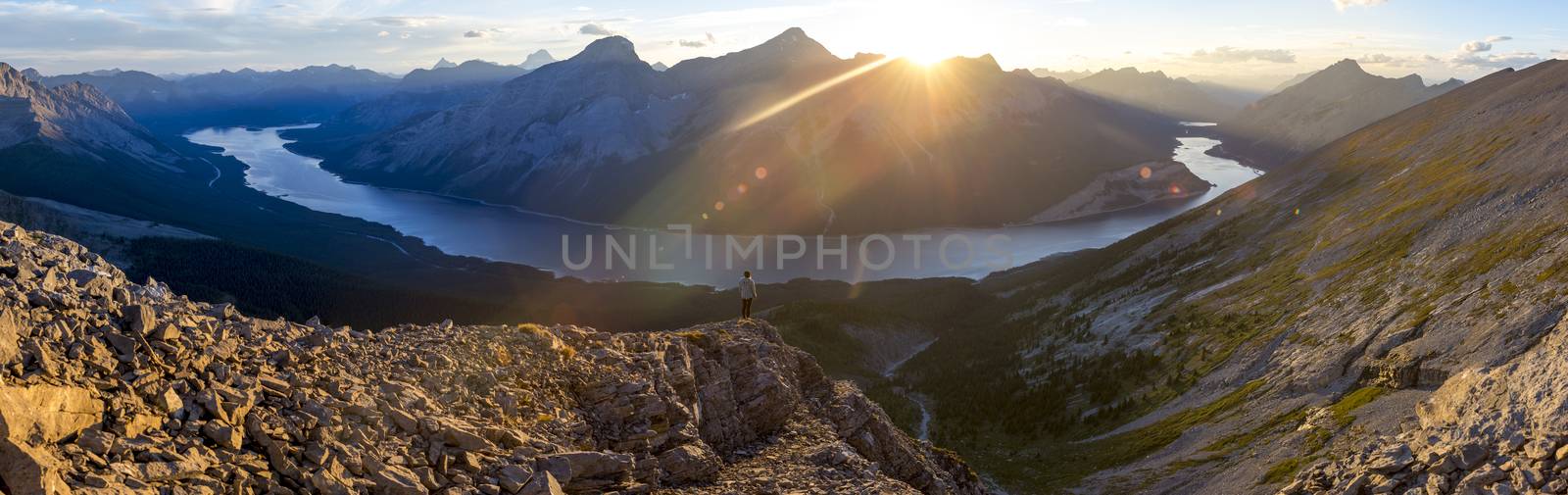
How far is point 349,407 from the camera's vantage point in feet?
50.6

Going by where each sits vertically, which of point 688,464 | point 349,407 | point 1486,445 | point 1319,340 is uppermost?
point 349,407

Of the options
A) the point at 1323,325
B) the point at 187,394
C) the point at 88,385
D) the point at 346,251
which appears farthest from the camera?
the point at 346,251

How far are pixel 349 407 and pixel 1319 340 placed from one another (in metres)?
44.5

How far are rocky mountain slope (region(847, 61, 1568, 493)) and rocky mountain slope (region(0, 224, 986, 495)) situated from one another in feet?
52.5

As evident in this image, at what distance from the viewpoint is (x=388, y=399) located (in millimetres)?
16516

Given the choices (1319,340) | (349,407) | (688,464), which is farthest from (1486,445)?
(1319,340)

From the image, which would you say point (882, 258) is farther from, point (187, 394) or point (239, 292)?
point (187, 394)

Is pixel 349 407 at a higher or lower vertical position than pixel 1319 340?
higher

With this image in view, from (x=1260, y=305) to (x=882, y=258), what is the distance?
14279 cm

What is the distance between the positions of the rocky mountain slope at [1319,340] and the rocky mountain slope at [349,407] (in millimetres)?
16016

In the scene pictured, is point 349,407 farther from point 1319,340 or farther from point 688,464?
point 1319,340

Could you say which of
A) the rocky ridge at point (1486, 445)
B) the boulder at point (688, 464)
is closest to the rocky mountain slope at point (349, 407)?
the boulder at point (688, 464)

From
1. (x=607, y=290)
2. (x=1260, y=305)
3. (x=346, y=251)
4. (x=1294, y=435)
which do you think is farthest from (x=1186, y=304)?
(x=346, y=251)

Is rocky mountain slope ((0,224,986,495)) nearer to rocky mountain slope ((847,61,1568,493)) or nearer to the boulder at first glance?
the boulder
